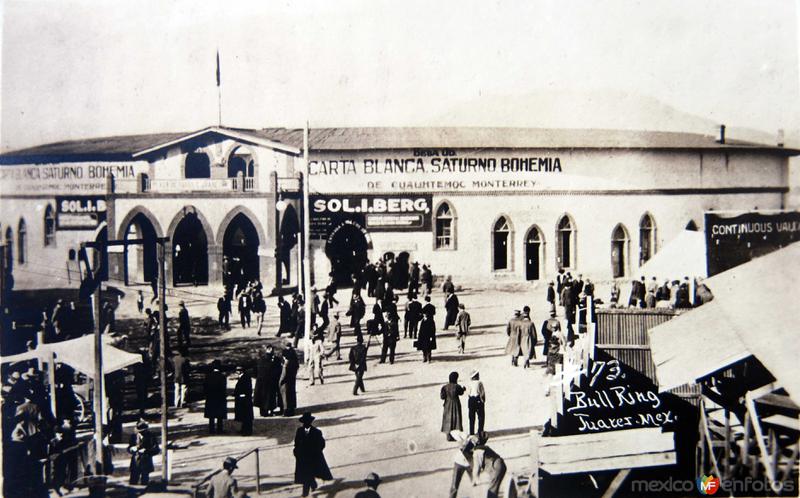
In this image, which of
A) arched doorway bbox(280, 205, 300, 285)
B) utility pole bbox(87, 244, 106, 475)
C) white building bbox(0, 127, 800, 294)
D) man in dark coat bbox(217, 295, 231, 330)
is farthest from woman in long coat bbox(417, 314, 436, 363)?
utility pole bbox(87, 244, 106, 475)

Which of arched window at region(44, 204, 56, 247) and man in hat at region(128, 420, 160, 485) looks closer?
man in hat at region(128, 420, 160, 485)

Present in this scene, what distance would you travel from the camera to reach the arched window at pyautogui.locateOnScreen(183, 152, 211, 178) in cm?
717

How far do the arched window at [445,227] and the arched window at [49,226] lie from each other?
4.52 metres

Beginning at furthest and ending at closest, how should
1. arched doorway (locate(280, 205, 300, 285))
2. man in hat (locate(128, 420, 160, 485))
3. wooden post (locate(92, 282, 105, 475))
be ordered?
arched doorway (locate(280, 205, 300, 285)) < wooden post (locate(92, 282, 105, 475)) < man in hat (locate(128, 420, 160, 485))

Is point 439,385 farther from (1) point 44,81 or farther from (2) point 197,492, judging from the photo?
(1) point 44,81

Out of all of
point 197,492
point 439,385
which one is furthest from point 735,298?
point 197,492

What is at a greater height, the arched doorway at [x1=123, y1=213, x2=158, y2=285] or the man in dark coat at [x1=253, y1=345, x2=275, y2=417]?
the arched doorway at [x1=123, y1=213, x2=158, y2=285]

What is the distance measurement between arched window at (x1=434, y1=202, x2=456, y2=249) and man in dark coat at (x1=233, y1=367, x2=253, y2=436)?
278 cm

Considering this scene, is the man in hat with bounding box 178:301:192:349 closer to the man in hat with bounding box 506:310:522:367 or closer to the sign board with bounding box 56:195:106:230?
the sign board with bounding box 56:195:106:230

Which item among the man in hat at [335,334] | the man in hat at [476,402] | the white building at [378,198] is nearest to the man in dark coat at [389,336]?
the man in hat at [335,334]

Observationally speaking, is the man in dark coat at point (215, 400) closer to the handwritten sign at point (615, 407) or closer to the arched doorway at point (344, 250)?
the arched doorway at point (344, 250)

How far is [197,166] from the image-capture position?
283 inches

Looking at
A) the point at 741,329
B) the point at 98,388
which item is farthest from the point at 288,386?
the point at 741,329

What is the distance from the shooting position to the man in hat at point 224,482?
5875 millimetres
